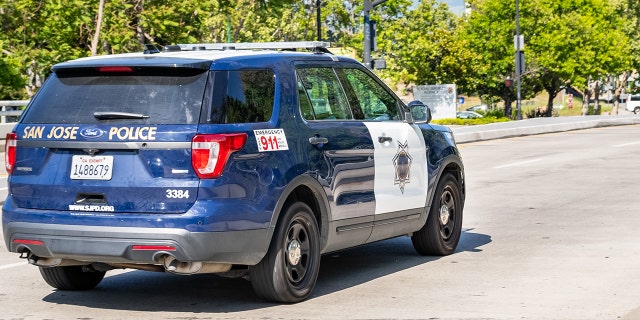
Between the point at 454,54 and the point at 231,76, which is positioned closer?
the point at 231,76

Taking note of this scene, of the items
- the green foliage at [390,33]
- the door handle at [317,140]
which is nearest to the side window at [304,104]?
the door handle at [317,140]

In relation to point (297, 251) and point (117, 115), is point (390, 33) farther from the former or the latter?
point (117, 115)

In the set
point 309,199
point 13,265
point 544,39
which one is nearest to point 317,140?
point 309,199

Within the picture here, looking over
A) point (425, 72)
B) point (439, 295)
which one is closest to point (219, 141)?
point (439, 295)

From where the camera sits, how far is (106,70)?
7.81 meters

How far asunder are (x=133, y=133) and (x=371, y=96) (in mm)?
2563

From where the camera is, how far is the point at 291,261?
812 centimetres

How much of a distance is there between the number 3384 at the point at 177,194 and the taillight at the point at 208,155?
14 cm

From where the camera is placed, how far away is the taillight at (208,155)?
7.40m

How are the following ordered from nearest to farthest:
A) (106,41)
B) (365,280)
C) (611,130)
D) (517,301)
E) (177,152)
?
(177,152) < (517,301) < (365,280) < (611,130) < (106,41)

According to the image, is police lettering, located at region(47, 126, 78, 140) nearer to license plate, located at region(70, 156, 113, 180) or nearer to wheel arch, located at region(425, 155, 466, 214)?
license plate, located at region(70, 156, 113, 180)

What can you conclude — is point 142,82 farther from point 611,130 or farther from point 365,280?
Result: point 611,130

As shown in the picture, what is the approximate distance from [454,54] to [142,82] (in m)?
60.1

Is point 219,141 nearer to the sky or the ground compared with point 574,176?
nearer to the sky
